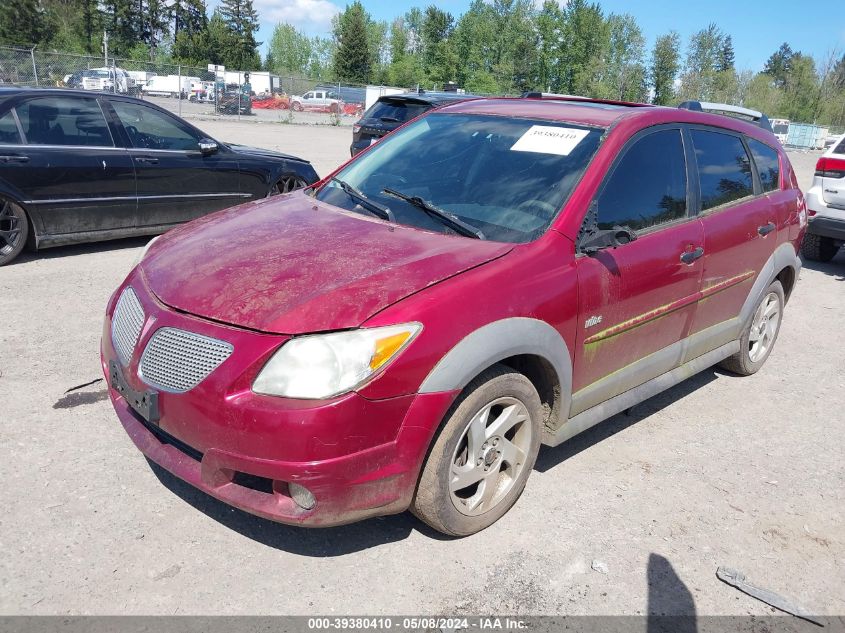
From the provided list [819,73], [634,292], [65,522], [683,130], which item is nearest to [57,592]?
[65,522]

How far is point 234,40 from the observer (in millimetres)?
83000

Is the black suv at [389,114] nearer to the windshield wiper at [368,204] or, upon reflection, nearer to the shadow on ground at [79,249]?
the shadow on ground at [79,249]

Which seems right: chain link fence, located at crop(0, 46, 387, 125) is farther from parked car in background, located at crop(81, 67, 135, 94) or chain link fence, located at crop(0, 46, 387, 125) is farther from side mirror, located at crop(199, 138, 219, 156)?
side mirror, located at crop(199, 138, 219, 156)

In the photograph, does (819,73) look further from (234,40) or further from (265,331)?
(265,331)

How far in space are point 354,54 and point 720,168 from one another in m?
88.4

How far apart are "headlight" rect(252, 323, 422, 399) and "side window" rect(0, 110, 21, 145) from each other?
5345mm

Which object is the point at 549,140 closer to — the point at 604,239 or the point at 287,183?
the point at 604,239

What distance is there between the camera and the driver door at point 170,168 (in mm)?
7180

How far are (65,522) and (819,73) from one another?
87.7 meters

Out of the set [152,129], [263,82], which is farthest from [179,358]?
[263,82]

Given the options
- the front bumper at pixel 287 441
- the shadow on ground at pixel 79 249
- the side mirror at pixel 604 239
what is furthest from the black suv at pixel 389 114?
the front bumper at pixel 287 441

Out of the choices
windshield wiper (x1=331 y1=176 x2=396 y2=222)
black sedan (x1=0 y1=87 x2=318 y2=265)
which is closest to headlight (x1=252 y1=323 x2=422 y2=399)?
windshield wiper (x1=331 y1=176 x2=396 y2=222)

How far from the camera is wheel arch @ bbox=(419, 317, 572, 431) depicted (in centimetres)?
262

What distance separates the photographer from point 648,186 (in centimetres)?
365
